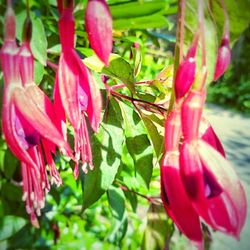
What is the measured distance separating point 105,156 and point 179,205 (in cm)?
27

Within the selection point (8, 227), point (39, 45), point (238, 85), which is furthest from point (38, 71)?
point (238, 85)

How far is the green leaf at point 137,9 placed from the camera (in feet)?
2.77

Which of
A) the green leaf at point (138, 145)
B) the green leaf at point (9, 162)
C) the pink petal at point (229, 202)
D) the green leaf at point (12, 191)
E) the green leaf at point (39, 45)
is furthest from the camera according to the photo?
the green leaf at point (12, 191)

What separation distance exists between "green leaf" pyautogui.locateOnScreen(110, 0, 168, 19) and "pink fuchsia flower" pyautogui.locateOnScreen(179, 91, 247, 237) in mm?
549

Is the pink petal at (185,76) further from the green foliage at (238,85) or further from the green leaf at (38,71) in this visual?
the green foliage at (238,85)

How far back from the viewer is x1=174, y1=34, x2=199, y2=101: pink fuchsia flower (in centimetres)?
34

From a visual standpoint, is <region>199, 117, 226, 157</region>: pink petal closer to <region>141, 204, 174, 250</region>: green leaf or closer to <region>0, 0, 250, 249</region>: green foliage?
<region>0, 0, 250, 249</region>: green foliage

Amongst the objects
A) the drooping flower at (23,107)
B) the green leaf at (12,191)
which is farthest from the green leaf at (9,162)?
the drooping flower at (23,107)

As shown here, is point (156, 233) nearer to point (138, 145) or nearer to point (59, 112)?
point (138, 145)

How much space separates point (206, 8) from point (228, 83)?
7.37m

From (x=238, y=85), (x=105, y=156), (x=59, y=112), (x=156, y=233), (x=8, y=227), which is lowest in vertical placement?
(x=238, y=85)

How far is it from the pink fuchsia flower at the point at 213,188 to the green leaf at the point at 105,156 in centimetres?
25

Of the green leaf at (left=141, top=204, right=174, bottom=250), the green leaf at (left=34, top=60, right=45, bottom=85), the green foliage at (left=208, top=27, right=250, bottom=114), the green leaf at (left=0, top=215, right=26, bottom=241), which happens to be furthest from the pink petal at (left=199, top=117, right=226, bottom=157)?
the green foliage at (left=208, top=27, right=250, bottom=114)

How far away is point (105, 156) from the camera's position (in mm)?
599
